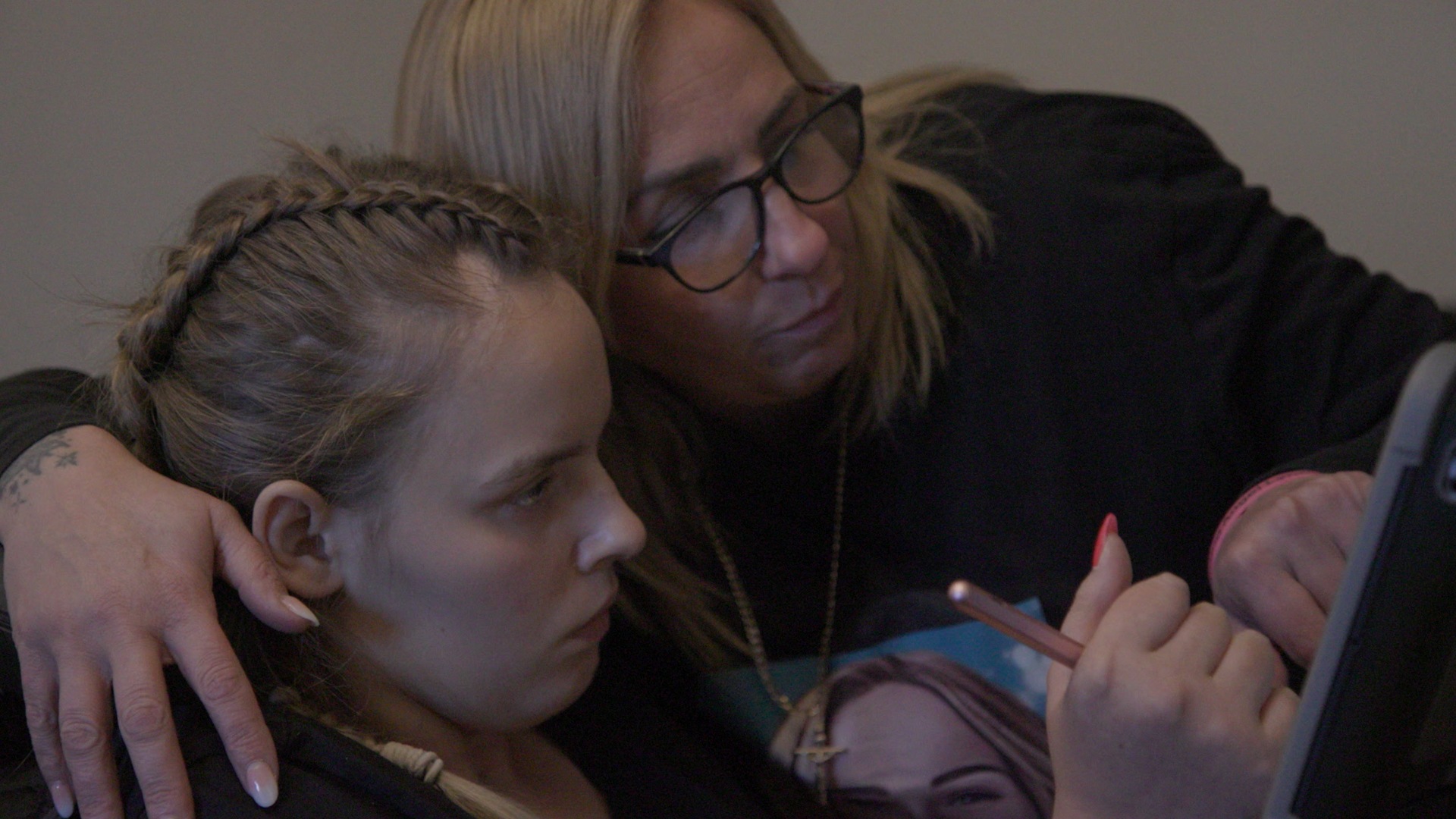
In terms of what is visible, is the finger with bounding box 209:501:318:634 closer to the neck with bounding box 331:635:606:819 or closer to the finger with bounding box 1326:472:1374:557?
the neck with bounding box 331:635:606:819

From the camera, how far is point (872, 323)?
1161mm

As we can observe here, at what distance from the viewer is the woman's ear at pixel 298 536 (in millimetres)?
750

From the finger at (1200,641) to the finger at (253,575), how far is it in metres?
0.51

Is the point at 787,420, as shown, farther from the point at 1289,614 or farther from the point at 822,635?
the point at 1289,614

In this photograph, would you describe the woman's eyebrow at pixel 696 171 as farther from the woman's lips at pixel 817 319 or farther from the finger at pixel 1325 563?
the finger at pixel 1325 563

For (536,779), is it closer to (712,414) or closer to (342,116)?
(712,414)

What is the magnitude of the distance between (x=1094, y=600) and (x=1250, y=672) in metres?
0.09

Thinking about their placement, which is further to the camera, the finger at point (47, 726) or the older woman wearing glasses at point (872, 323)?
the older woman wearing glasses at point (872, 323)

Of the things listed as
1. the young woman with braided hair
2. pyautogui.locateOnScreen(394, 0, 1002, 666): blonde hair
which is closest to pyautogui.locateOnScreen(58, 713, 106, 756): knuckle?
the young woman with braided hair

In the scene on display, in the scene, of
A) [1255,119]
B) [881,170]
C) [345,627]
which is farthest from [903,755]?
[1255,119]

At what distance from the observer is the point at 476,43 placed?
3.30ft

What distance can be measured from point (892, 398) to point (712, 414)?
0.60ft

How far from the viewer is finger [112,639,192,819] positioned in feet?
2.12

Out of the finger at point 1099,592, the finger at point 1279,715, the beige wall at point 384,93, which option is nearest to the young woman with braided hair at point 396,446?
the finger at point 1099,592
